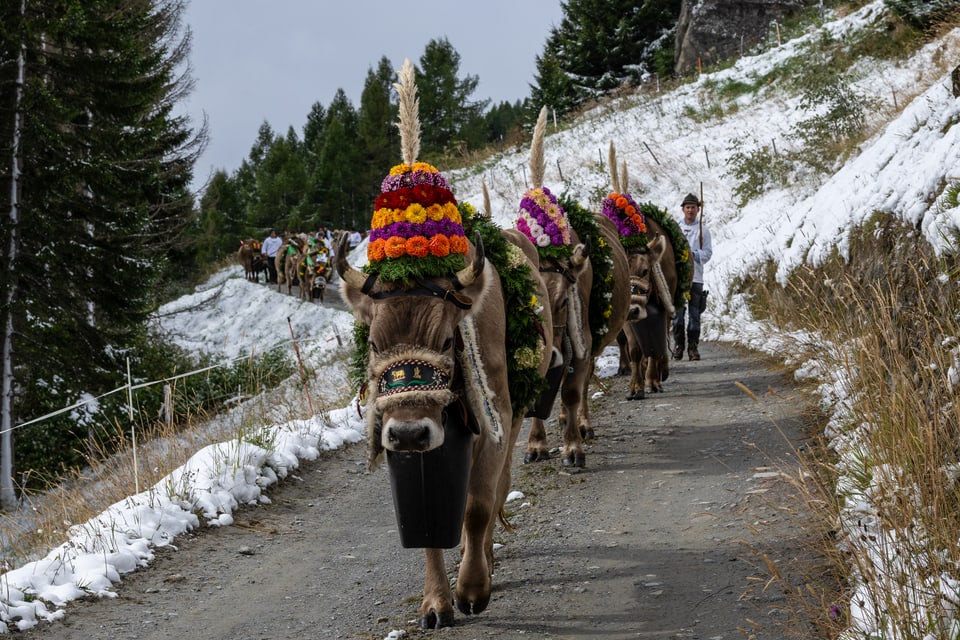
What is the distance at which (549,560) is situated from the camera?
5.22 metres

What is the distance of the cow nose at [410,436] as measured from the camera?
11.7 ft

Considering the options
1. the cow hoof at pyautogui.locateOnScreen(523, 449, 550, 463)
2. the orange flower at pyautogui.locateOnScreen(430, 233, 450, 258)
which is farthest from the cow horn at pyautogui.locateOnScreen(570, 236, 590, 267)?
the orange flower at pyautogui.locateOnScreen(430, 233, 450, 258)

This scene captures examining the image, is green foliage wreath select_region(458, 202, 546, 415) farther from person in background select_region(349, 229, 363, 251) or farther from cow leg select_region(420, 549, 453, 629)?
person in background select_region(349, 229, 363, 251)

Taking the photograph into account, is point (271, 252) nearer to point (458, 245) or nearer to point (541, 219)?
point (541, 219)

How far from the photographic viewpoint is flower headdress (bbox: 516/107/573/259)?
7.02m

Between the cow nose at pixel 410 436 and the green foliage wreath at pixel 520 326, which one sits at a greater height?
the green foliage wreath at pixel 520 326

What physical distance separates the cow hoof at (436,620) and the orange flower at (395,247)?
172 cm

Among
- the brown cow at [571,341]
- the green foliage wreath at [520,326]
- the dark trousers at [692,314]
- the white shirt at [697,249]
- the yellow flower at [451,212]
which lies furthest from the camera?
the white shirt at [697,249]

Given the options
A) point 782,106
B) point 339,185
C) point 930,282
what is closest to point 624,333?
point 930,282

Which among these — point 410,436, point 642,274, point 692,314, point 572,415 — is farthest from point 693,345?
point 410,436

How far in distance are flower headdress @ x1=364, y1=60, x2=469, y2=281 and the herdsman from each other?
8598 millimetres

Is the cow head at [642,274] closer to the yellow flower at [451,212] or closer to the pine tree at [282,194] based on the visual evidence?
the yellow flower at [451,212]

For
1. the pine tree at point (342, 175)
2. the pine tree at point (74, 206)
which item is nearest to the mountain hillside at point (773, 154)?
the pine tree at point (74, 206)

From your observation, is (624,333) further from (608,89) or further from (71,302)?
(608,89)
